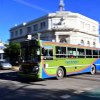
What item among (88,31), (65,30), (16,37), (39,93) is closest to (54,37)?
(65,30)

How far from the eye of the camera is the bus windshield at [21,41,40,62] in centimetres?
1738

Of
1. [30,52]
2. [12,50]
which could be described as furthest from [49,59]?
[12,50]

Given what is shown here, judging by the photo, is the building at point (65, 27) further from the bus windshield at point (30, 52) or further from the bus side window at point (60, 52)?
the bus windshield at point (30, 52)

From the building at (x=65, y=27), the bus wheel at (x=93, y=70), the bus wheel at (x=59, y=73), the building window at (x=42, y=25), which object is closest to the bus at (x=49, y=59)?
the bus wheel at (x=59, y=73)

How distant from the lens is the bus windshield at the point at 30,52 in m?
17.4

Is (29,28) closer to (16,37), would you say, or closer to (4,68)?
(16,37)

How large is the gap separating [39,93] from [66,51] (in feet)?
25.0

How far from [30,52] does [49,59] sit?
4.32 feet

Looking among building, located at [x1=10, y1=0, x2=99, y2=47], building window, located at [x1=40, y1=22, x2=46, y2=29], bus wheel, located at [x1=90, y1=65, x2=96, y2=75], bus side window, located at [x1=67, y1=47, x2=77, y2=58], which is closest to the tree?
building, located at [x1=10, y1=0, x2=99, y2=47]

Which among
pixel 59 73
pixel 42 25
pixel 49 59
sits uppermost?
pixel 42 25

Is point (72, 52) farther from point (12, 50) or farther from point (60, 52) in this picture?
point (12, 50)

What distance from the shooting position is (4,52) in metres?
51.7

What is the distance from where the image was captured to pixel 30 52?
58.7ft

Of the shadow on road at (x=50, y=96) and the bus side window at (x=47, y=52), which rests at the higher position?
the bus side window at (x=47, y=52)
